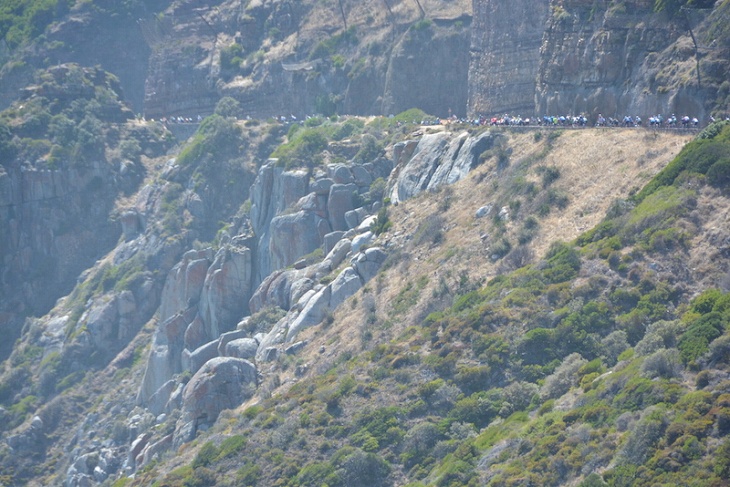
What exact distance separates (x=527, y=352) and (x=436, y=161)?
71.3 ft

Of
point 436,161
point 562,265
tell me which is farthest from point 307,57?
point 562,265

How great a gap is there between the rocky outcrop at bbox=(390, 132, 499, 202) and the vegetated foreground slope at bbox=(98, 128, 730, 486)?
216 centimetres

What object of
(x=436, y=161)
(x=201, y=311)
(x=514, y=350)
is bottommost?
(x=201, y=311)

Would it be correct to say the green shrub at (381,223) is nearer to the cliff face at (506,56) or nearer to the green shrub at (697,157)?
the cliff face at (506,56)

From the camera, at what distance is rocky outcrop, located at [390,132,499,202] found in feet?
229

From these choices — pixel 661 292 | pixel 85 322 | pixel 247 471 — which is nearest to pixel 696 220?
pixel 661 292

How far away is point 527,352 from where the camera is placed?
172ft

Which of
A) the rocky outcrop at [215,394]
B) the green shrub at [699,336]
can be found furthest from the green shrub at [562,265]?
the rocky outcrop at [215,394]

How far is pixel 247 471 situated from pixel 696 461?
20957 mm

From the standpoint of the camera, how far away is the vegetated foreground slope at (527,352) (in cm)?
4275

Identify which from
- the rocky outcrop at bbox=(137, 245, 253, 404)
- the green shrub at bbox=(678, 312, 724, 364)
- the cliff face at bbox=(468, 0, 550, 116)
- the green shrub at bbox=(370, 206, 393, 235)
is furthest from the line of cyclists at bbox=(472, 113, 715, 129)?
the rocky outcrop at bbox=(137, 245, 253, 404)

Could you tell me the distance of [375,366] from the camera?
190ft

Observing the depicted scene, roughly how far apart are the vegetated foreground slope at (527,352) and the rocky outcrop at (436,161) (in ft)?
7.10

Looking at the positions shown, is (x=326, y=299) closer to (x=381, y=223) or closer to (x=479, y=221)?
(x=381, y=223)
